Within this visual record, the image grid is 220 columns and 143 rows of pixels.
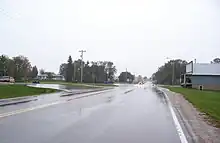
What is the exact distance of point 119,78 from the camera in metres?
181

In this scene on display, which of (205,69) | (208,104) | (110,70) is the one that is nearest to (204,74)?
(205,69)

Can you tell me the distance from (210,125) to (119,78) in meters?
169

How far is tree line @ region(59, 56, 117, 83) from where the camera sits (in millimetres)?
131875

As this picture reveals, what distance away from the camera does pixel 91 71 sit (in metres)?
145

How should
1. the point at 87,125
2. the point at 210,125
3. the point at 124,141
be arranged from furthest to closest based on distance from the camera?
the point at 210,125
the point at 87,125
the point at 124,141

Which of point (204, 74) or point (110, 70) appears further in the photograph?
point (110, 70)

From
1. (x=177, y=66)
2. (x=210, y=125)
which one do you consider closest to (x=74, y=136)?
(x=210, y=125)

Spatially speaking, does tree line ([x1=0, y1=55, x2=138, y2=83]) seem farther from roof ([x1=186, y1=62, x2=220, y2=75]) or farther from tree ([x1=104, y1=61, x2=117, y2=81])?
roof ([x1=186, y1=62, x2=220, y2=75])

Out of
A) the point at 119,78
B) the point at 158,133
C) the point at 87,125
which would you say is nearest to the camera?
the point at 158,133

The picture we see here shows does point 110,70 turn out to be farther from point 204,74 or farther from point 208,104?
point 208,104

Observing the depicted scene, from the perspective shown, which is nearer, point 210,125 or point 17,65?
point 210,125

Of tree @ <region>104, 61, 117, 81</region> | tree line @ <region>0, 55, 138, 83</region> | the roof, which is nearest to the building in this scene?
the roof

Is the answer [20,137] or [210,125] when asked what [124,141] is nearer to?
[20,137]

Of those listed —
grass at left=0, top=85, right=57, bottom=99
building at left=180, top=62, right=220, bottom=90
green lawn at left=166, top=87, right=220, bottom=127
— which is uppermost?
building at left=180, top=62, right=220, bottom=90
